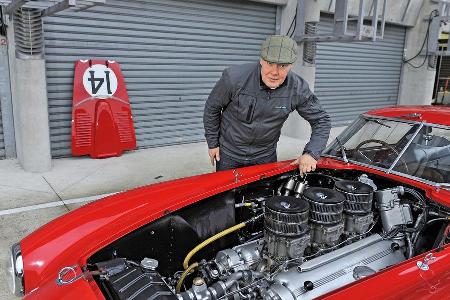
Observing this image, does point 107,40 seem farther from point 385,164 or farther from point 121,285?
point 121,285

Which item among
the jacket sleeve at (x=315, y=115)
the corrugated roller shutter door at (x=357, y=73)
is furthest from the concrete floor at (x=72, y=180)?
the corrugated roller shutter door at (x=357, y=73)

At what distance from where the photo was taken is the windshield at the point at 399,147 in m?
2.74

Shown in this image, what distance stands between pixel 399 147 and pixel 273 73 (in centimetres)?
108

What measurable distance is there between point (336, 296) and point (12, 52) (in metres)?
5.44

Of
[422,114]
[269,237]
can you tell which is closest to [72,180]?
[269,237]

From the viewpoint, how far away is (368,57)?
35.1 ft

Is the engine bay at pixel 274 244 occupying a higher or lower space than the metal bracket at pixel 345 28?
lower

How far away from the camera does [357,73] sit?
1054 cm

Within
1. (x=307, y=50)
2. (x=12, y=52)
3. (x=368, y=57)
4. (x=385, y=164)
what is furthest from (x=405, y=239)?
(x=368, y=57)

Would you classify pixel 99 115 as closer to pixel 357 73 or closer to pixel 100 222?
pixel 100 222

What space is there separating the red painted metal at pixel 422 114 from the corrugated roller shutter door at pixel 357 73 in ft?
20.7

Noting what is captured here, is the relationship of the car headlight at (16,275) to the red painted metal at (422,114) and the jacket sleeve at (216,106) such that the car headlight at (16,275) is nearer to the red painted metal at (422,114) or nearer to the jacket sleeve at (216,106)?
the jacket sleeve at (216,106)

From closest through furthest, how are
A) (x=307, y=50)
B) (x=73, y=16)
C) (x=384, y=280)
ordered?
(x=384, y=280) → (x=73, y=16) → (x=307, y=50)

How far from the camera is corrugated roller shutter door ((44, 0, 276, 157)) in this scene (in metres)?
6.14
